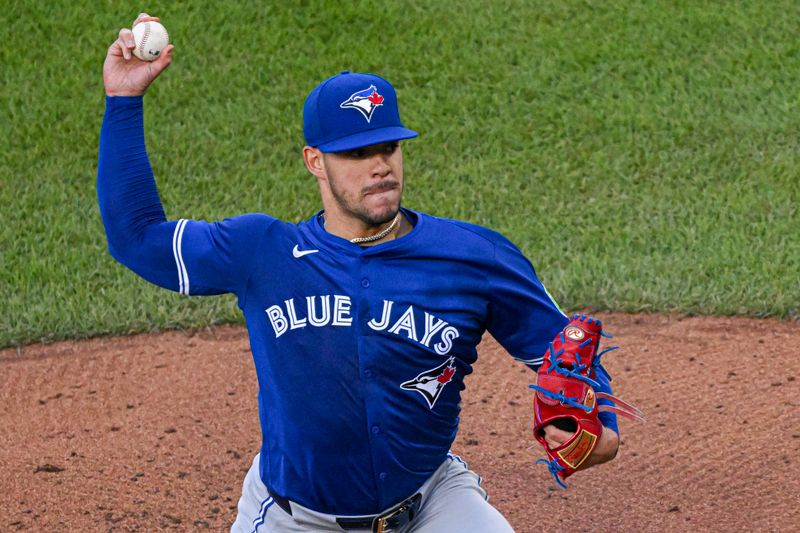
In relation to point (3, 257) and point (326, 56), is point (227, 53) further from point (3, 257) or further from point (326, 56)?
point (3, 257)

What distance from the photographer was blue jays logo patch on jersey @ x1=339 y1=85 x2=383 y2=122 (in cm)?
369

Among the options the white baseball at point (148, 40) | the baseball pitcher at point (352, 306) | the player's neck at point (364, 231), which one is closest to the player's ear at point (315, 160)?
the baseball pitcher at point (352, 306)

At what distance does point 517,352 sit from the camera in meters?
3.88

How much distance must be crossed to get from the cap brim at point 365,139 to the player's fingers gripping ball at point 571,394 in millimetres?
769

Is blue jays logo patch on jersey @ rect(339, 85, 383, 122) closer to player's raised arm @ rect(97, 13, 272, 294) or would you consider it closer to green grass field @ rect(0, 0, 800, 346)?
player's raised arm @ rect(97, 13, 272, 294)

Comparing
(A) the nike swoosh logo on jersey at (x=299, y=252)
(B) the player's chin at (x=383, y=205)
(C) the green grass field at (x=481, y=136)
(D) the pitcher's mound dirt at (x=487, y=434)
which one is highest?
(B) the player's chin at (x=383, y=205)

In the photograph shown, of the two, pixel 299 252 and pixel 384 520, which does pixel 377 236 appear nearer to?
pixel 299 252

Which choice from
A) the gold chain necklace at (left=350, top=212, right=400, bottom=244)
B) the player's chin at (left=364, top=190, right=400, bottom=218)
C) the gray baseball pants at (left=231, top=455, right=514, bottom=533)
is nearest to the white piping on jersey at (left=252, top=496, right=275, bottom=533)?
the gray baseball pants at (left=231, top=455, right=514, bottom=533)

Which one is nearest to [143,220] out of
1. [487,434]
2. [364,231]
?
[364,231]

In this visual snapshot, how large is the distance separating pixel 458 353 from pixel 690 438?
105 inches

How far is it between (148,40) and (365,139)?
28.7 inches

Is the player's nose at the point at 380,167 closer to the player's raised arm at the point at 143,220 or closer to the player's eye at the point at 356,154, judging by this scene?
the player's eye at the point at 356,154

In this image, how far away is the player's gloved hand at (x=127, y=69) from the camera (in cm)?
370

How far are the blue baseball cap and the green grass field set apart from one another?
3.88 meters
